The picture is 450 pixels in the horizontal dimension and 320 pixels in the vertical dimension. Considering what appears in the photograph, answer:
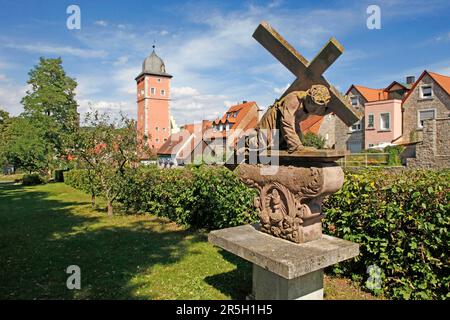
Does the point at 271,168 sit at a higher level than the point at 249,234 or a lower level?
higher

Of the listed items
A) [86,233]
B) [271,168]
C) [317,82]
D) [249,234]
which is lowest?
[86,233]

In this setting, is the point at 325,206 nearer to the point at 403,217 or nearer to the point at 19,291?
the point at 403,217

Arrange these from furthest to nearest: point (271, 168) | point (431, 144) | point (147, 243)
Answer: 1. point (431, 144)
2. point (147, 243)
3. point (271, 168)

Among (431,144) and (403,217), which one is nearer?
(403,217)

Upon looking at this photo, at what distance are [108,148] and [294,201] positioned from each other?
999 cm

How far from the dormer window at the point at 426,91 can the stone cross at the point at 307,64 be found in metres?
A: 34.9

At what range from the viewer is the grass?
4.95 metres

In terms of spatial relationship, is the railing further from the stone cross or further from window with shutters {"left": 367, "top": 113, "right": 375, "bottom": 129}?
the stone cross

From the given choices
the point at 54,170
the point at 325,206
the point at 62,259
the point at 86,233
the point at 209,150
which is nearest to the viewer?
the point at 325,206

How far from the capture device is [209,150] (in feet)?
143

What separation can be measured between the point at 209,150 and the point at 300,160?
40.0m

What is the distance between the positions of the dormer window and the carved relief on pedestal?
35.1 m

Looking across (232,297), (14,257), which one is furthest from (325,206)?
(14,257)

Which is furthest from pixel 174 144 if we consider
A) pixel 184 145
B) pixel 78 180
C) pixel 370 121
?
pixel 370 121
